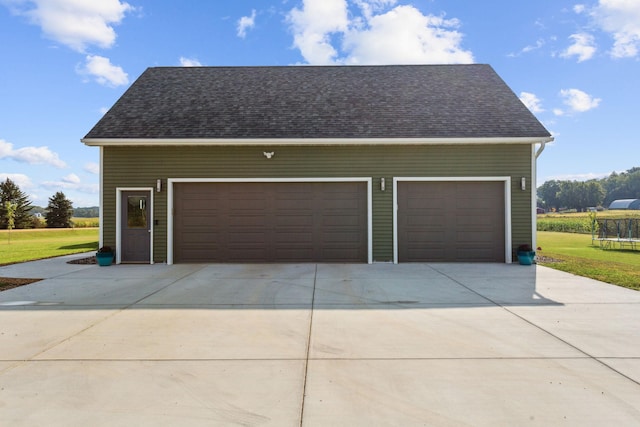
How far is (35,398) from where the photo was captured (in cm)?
277

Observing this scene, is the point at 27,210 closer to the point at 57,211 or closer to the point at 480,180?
the point at 57,211

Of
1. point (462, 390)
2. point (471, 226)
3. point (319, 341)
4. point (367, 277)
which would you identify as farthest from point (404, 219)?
point (462, 390)

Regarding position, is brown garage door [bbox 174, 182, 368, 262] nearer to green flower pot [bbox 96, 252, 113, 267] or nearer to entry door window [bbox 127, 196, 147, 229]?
entry door window [bbox 127, 196, 147, 229]

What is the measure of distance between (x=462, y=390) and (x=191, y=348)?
261cm

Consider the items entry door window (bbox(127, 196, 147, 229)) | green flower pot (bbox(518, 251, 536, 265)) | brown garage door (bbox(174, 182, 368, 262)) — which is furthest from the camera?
entry door window (bbox(127, 196, 147, 229))

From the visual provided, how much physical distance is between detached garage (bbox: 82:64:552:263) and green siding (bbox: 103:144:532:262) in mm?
27

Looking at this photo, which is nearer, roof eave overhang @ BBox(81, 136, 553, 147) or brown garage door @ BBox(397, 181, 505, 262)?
roof eave overhang @ BBox(81, 136, 553, 147)

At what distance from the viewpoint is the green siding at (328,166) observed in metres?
9.77

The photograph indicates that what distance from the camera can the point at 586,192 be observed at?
8319cm

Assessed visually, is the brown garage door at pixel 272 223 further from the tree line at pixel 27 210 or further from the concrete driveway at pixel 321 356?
the tree line at pixel 27 210

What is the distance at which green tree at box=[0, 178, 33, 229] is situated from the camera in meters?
32.4

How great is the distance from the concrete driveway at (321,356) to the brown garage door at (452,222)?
3.14 m

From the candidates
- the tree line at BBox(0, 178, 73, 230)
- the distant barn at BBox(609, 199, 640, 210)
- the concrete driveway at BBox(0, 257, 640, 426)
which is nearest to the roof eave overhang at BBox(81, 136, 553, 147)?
the concrete driveway at BBox(0, 257, 640, 426)

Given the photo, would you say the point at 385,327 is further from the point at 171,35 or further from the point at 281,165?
the point at 171,35
